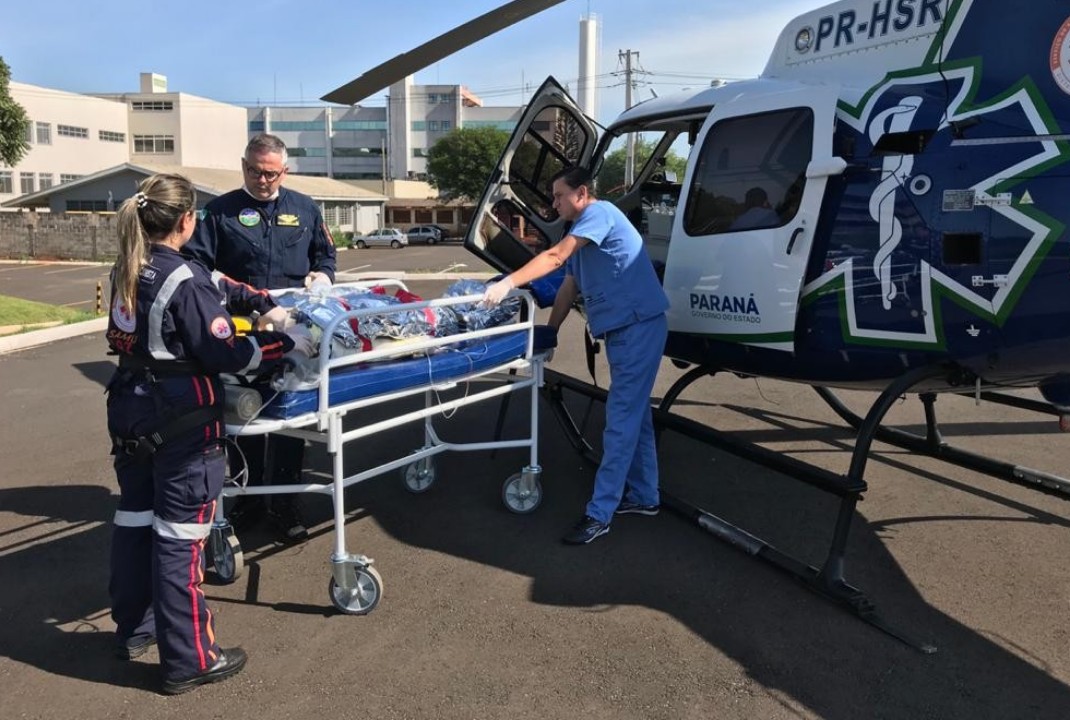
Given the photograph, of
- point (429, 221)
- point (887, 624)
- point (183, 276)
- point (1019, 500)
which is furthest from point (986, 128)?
point (429, 221)

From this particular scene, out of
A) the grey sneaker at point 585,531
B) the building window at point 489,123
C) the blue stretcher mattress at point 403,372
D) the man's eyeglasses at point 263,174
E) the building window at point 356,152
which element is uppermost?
the building window at point 489,123

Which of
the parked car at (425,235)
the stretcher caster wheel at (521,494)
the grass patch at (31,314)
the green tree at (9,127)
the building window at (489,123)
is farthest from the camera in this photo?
the building window at (489,123)

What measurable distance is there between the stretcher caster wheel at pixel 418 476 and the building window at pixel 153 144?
70520 mm

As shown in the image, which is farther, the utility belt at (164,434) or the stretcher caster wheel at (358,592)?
the stretcher caster wheel at (358,592)

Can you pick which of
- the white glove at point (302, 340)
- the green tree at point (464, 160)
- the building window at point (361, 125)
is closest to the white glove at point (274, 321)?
the white glove at point (302, 340)

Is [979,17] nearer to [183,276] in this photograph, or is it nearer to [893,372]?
[893,372]

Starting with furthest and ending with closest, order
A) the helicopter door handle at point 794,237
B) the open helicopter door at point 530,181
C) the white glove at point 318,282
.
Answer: the open helicopter door at point 530,181 → the helicopter door handle at point 794,237 → the white glove at point 318,282

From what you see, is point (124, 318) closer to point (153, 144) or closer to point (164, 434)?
point (164, 434)

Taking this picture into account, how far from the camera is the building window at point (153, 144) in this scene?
216 ft

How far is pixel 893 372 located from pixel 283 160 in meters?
3.32

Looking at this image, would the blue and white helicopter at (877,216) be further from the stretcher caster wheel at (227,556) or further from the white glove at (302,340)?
the stretcher caster wheel at (227,556)

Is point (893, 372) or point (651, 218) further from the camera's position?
point (651, 218)

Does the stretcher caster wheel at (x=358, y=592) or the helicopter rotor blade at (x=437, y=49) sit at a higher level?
the helicopter rotor blade at (x=437, y=49)

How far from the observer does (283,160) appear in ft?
13.4
